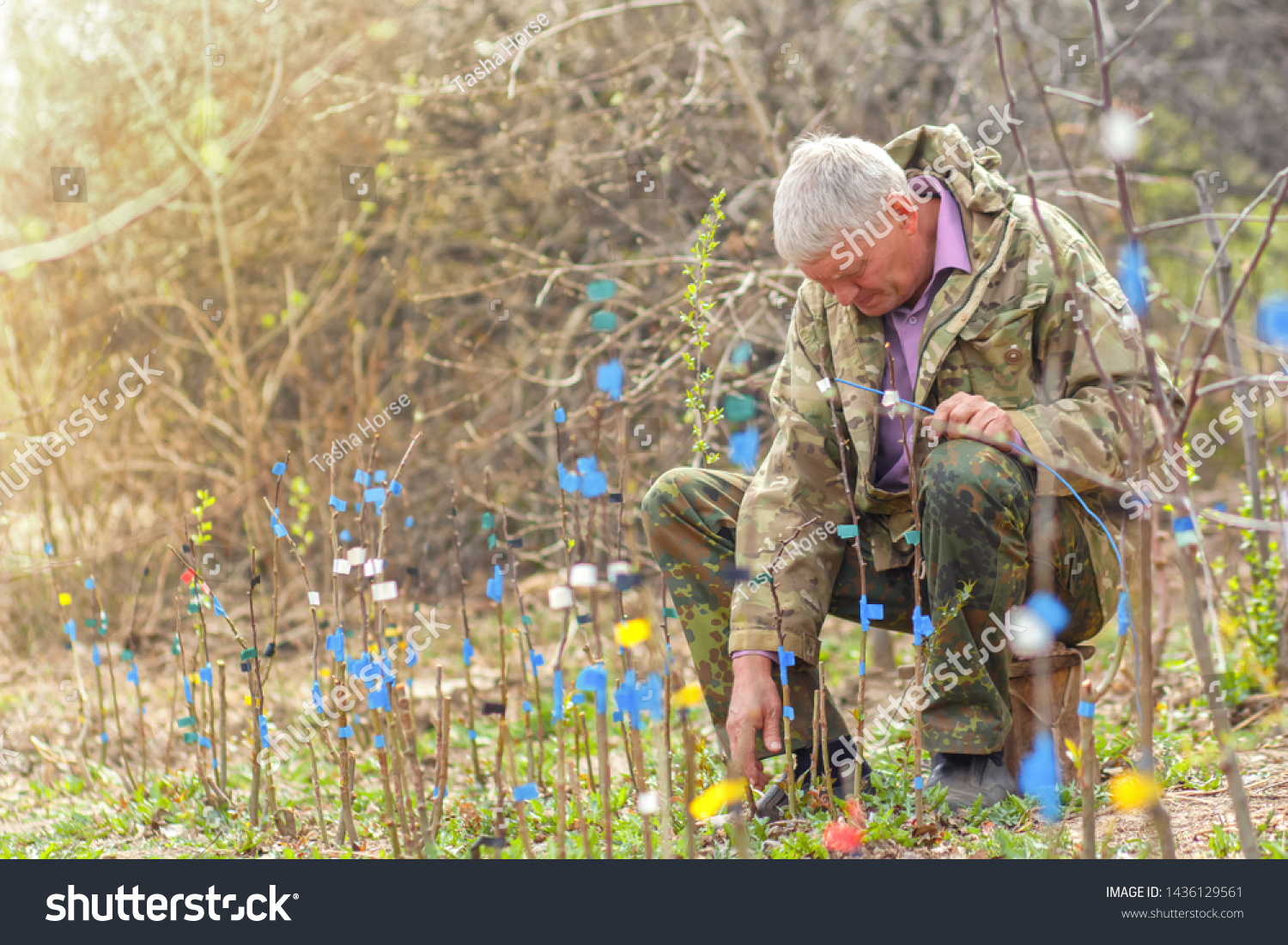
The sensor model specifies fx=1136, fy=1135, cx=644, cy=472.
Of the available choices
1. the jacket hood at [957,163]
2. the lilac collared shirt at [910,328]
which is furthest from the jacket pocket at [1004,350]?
the jacket hood at [957,163]

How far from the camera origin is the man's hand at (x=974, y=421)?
216 cm

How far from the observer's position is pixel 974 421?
7.12ft

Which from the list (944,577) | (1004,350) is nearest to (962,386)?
(1004,350)

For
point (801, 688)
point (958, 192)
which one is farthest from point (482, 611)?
point (958, 192)

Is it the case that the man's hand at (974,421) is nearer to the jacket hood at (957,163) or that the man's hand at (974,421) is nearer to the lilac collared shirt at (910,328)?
the lilac collared shirt at (910,328)

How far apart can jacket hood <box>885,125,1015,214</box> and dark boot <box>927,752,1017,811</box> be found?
114 centimetres

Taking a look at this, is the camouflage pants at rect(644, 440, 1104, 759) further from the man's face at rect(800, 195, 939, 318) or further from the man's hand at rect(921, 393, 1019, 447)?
the man's face at rect(800, 195, 939, 318)

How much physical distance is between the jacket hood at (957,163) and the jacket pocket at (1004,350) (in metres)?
0.23

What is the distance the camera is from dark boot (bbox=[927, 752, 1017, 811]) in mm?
2242

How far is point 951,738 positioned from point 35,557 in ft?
11.5

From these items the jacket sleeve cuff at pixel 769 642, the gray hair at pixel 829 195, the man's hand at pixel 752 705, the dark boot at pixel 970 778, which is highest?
the gray hair at pixel 829 195

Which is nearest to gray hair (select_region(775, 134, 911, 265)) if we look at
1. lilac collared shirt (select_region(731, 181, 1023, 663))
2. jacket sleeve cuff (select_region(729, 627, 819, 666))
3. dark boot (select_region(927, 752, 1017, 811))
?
lilac collared shirt (select_region(731, 181, 1023, 663))

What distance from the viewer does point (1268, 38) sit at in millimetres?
7188

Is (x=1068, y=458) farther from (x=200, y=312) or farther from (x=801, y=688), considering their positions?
(x=200, y=312)
